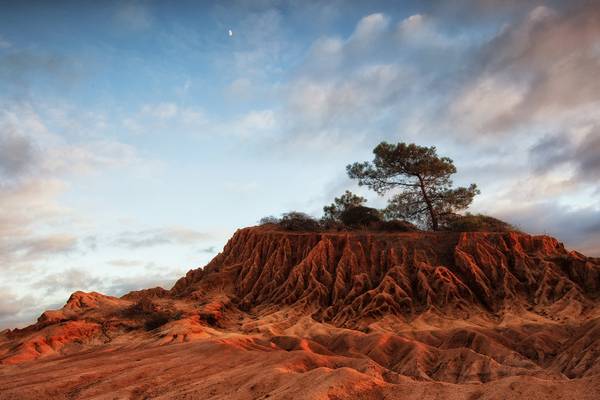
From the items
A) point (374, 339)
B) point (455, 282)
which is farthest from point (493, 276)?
point (374, 339)

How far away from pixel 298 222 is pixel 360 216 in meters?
6.40

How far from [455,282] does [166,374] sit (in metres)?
22.3

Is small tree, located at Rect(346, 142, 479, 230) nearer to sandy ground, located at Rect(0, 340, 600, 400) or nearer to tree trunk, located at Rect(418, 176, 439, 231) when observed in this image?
tree trunk, located at Rect(418, 176, 439, 231)

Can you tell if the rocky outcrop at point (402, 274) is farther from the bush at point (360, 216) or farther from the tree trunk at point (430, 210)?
the bush at point (360, 216)

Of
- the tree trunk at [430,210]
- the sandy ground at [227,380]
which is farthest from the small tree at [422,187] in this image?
the sandy ground at [227,380]

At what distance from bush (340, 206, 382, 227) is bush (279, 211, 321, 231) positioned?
3429 mm

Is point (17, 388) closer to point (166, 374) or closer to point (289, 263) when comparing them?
point (166, 374)

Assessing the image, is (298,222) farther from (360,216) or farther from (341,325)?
(341,325)

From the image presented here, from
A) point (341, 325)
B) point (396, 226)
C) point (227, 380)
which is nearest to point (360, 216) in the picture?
point (396, 226)

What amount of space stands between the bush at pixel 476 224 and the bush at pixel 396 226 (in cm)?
319

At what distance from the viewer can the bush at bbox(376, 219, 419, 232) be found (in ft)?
135

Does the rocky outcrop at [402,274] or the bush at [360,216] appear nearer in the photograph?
the rocky outcrop at [402,274]

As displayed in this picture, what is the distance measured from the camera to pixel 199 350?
20031 millimetres

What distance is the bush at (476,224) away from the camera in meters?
39.2
